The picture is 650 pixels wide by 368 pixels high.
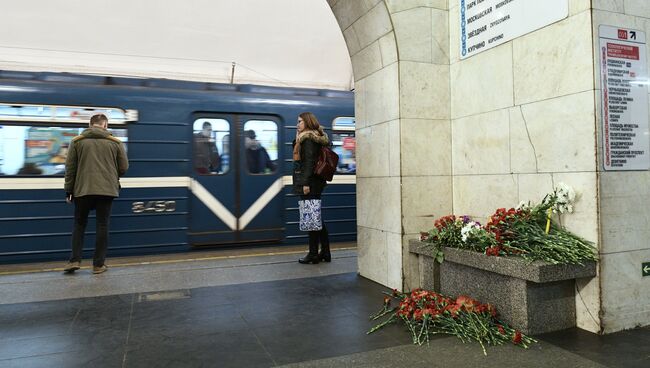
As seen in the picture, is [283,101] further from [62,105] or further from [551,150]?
[551,150]

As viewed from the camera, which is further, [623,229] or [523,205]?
[523,205]

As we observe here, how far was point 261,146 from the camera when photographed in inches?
288

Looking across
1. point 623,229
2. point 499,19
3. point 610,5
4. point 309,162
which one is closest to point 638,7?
point 610,5

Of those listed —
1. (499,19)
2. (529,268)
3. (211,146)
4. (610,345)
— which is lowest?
(610,345)

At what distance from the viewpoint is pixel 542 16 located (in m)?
3.45

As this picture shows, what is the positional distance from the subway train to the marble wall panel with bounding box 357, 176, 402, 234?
2617 millimetres

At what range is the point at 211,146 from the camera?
704 cm

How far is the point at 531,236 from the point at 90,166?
178 inches

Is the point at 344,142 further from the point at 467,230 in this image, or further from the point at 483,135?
the point at 467,230

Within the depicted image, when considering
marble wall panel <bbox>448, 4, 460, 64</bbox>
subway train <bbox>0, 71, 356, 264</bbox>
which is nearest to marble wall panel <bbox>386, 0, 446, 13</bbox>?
marble wall panel <bbox>448, 4, 460, 64</bbox>

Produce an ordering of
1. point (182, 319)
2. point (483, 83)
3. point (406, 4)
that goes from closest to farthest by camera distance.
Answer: point (182, 319)
point (483, 83)
point (406, 4)

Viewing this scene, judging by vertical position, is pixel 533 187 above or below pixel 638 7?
below

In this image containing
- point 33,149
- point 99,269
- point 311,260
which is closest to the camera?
point 99,269

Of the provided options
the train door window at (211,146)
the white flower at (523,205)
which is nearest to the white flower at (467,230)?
the white flower at (523,205)
